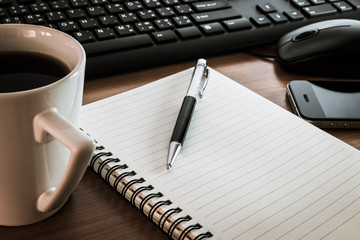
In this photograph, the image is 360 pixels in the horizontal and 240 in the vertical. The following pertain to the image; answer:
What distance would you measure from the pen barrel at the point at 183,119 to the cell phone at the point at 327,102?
127 mm

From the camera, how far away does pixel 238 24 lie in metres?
0.66

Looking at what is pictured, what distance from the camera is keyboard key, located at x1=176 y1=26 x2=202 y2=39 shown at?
24.7 inches

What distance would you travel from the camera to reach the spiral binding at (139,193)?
387 mm

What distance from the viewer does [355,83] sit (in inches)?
24.1

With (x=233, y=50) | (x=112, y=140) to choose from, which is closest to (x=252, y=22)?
(x=233, y=50)

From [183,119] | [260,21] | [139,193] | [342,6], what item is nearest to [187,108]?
[183,119]

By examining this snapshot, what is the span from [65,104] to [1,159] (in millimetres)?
59

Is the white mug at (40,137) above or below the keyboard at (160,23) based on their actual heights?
above

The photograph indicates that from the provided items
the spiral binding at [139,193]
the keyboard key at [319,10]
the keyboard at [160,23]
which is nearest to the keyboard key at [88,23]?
the keyboard at [160,23]

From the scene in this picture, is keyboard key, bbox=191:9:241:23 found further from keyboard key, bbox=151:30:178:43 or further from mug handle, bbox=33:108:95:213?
mug handle, bbox=33:108:95:213

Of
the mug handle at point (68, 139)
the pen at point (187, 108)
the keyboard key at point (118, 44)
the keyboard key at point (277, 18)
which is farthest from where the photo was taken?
the keyboard key at point (277, 18)

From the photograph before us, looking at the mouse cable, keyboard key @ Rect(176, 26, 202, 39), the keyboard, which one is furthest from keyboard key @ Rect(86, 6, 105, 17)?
the mouse cable

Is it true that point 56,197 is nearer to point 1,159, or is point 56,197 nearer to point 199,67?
point 1,159

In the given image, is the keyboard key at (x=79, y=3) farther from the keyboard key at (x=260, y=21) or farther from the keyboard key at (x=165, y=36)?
the keyboard key at (x=260, y=21)
